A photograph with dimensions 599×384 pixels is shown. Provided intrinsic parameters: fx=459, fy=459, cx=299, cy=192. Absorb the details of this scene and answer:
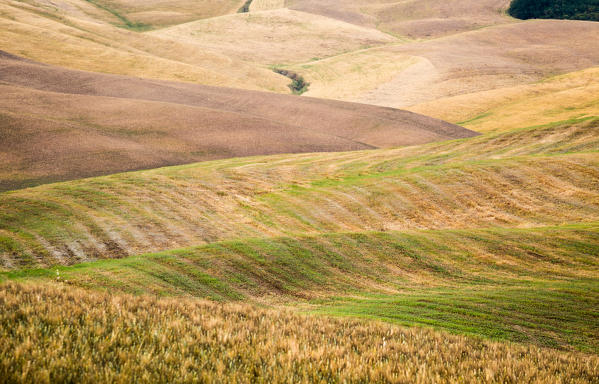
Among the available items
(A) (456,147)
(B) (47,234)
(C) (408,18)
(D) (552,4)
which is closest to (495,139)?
(A) (456,147)

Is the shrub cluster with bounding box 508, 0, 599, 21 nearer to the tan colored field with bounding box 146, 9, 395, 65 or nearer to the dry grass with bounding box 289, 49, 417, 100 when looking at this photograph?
the tan colored field with bounding box 146, 9, 395, 65

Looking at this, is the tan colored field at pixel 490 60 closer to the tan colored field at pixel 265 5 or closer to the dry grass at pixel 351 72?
the dry grass at pixel 351 72

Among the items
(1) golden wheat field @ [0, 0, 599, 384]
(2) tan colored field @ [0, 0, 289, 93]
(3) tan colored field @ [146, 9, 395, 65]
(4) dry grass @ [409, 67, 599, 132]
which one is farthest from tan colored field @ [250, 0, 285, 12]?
(4) dry grass @ [409, 67, 599, 132]

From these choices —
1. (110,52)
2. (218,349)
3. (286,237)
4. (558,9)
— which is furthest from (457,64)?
(218,349)

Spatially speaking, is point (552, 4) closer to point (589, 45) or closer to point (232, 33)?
point (589, 45)

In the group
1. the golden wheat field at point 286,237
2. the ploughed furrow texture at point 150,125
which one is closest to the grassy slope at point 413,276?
the golden wheat field at point 286,237

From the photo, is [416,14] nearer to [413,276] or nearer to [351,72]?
[351,72]

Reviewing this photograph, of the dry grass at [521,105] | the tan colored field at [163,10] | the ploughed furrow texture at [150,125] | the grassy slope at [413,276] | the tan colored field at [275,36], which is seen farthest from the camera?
the tan colored field at [163,10]
